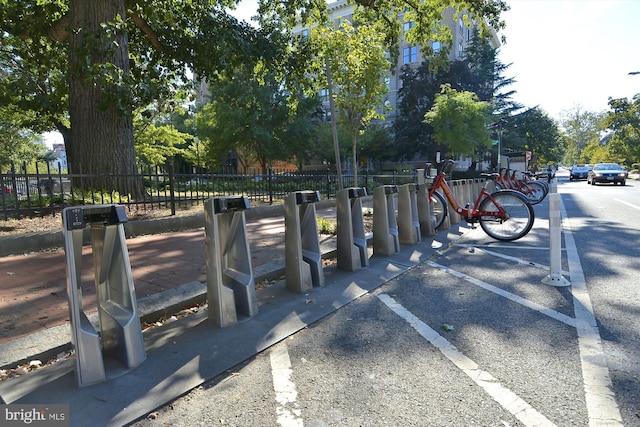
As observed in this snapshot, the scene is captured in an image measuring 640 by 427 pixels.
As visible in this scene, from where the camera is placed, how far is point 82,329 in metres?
2.44

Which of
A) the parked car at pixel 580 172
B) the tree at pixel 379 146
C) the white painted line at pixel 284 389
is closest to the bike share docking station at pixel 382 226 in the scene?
the white painted line at pixel 284 389

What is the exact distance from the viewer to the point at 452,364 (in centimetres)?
269

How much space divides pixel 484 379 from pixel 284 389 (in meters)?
1.30

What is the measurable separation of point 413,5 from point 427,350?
41.3ft

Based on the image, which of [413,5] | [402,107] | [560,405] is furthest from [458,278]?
[402,107]

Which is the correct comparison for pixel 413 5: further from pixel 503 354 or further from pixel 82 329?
pixel 82 329

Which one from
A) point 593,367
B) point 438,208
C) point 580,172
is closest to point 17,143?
point 438,208

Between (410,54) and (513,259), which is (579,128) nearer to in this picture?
(410,54)

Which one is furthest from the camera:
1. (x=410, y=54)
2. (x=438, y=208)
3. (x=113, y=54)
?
(x=410, y=54)

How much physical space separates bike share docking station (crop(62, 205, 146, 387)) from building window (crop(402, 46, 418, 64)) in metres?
52.0

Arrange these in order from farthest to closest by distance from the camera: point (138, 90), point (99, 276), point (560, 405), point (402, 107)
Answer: point (402, 107), point (138, 90), point (99, 276), point (560, 405)

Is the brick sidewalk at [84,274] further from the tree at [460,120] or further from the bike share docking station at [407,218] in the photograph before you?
the tree at [460,120]

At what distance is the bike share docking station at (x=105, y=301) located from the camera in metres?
2.42

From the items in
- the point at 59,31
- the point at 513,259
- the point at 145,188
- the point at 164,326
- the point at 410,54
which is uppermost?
the point at 410,54
